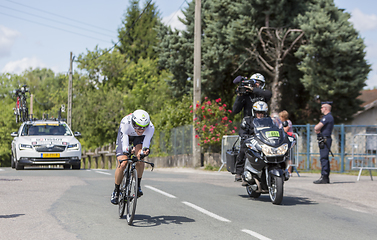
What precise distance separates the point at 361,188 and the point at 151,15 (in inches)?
2341

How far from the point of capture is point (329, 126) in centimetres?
1338

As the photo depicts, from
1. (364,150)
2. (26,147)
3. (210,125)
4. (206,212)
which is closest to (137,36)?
(210,125)

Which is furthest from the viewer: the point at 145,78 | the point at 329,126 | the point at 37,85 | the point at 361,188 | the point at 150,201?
the point at 37,85

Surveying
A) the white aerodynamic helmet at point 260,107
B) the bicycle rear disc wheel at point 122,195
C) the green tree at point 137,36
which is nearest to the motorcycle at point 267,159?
the white aerodynamic helmet at point 260,107

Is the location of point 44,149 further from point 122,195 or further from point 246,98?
point 122,195

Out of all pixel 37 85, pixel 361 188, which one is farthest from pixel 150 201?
pixel 37 85

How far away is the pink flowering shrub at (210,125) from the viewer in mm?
21047

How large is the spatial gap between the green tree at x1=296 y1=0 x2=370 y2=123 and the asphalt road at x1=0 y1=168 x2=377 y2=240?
416 inches

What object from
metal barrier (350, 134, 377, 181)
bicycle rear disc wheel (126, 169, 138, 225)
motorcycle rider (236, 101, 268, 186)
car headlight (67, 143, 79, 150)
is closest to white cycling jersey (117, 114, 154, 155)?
bicycle rear disc wheel (126, 169, 138, 225)

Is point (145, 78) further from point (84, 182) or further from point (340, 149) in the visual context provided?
point (84, 182)

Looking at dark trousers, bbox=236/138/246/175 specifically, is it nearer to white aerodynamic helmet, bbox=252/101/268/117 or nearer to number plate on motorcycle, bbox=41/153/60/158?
white aerodynamic helmet, bbox=252/101/268/117

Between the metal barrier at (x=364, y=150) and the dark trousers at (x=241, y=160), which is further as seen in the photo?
the metal barrier at (x=364, y=150)

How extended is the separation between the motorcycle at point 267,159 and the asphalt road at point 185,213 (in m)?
0.35

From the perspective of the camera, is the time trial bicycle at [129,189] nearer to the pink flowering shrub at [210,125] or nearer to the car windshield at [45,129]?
the car windshield at [45,129]
